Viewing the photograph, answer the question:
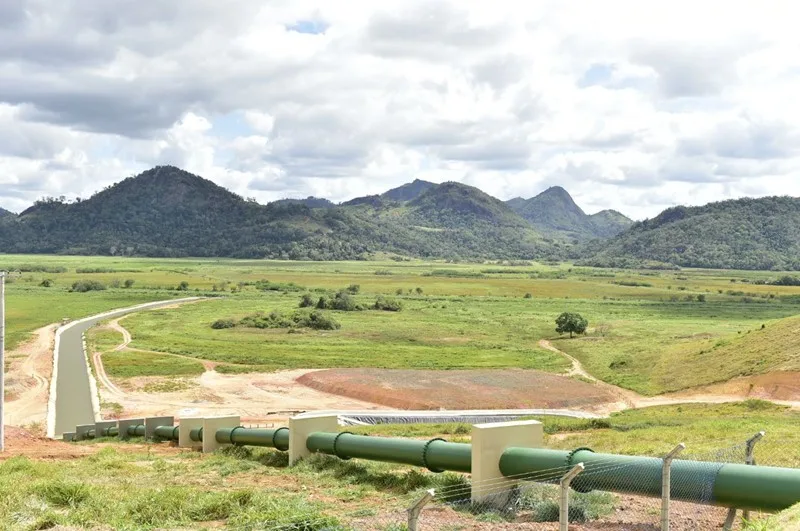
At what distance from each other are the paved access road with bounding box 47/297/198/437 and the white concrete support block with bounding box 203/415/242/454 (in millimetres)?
18244

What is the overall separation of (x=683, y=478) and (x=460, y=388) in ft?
137

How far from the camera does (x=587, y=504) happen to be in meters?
12.0

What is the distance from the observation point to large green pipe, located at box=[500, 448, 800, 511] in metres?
10.0

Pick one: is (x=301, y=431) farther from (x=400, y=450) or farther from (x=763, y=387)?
(x=763, y=387)

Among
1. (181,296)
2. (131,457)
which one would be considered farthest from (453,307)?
(131,457)

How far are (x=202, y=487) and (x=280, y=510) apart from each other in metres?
5.08

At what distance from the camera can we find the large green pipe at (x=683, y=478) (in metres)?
10.0

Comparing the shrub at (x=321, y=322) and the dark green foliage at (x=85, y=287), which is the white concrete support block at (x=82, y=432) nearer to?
the shrub at (x=321, y=322)

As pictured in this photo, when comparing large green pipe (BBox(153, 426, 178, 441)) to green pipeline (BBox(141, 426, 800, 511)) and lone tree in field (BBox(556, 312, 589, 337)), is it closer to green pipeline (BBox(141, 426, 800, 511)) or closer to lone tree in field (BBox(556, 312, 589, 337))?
green pipeline (BBox(141, 426, 800, 511))

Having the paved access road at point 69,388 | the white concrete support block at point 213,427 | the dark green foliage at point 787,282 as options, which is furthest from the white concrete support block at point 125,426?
the dark green foliage at point 787,282

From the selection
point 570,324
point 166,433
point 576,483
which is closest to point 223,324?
point 570,324

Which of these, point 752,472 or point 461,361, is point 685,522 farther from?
point 461,361

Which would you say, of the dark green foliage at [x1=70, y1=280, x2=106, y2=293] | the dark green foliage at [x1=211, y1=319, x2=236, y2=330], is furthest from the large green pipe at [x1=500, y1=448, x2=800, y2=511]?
the dark green foliage at [x1=70, y1=280, x2=106, y2=293]

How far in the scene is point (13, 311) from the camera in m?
105
